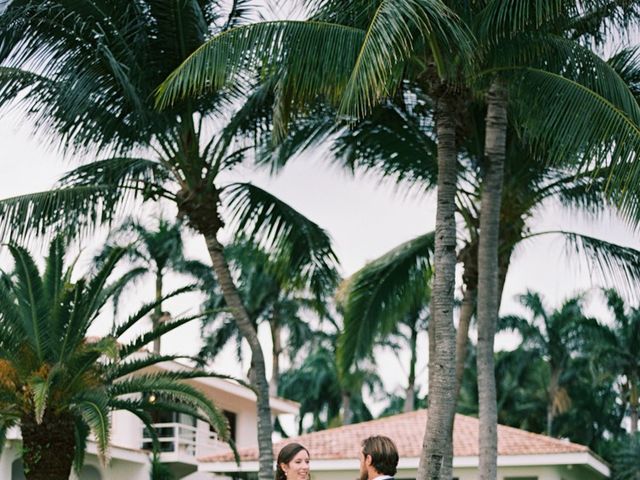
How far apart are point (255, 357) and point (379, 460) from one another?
39.6 ft

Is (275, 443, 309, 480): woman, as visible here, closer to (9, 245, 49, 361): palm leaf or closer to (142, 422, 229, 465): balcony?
(9, 245, 49, 361): palm leaf

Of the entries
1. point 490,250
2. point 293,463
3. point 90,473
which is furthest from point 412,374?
point 293,463

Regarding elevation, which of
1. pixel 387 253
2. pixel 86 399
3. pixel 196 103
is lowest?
pixel 86 399

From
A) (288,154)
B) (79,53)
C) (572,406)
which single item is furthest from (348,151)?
(572,406)

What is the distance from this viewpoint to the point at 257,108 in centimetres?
1942

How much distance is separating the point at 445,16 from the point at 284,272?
8.27m

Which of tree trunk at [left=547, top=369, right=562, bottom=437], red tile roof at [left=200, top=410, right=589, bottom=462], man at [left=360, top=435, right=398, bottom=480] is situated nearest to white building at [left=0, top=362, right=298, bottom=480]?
red tile roof at [left=200, top=410, right=589, bottom=462]

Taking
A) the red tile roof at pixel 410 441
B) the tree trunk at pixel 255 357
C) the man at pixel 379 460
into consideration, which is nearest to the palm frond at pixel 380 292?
the tree trunk at pixel 255 357

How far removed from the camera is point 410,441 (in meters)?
27.8

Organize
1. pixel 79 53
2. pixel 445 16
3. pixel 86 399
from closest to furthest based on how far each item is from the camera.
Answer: pixel 445 16 < pixel 86 399 < pixel 79 53

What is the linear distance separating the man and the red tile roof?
1944cm

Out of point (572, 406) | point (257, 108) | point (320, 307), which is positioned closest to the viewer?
point (257, 108)

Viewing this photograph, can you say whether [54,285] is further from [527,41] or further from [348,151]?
[527,41]

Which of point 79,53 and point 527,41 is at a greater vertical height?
point 79,53
